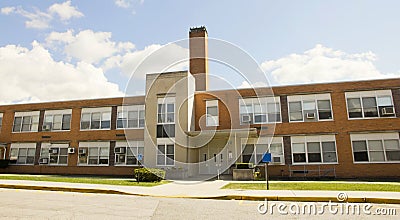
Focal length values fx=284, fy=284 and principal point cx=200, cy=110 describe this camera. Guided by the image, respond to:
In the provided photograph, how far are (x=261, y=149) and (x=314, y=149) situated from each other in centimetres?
373

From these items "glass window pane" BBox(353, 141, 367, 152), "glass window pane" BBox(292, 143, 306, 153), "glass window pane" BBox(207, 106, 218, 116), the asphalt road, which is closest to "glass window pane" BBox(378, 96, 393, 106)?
"glass window pane" BBox(353, 141, 367, 152)

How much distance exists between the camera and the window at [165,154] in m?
20.2

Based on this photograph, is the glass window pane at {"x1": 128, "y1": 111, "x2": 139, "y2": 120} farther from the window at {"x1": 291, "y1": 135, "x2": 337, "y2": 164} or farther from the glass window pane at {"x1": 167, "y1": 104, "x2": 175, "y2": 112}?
the window at {"x1": 291, "y1": 135, "x2": 337, "y2": 164}

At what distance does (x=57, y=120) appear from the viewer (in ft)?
87.2

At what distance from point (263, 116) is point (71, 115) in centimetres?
1736

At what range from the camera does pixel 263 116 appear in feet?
71.1

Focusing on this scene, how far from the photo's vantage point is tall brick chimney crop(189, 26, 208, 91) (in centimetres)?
2605

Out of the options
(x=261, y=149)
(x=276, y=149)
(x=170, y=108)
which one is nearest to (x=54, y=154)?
(x=170, y=108)

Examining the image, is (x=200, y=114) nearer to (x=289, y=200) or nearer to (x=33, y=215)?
(x=289, y=200)

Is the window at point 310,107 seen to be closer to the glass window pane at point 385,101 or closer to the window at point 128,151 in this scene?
the glass window pane at point 385,101

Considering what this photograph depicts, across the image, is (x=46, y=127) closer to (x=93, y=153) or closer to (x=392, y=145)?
(x=93, y=153)

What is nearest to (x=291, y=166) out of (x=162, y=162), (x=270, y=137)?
(x=270, y=137)

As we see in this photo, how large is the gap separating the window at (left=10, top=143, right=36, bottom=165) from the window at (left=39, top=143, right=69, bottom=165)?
114 centimetres

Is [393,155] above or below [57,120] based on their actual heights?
below
